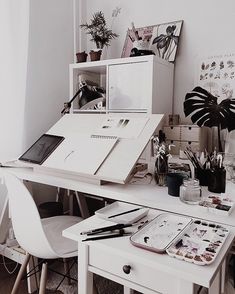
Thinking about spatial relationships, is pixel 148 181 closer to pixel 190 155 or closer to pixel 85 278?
pixel 190 155

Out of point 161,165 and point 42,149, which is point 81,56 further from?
point 161,165

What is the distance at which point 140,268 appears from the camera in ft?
Answer: 2.54

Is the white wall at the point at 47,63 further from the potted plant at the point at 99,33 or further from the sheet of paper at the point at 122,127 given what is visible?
the sheet of paper at the point at 122,127

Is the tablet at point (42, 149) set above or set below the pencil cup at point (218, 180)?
above

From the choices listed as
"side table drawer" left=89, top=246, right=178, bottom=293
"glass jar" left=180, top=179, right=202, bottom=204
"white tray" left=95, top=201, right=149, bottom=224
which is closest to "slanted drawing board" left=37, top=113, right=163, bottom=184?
"white tray" left=95, top=201, right=149, bottom=224

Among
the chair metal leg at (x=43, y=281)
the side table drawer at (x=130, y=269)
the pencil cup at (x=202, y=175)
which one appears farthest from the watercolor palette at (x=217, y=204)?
the chair metal leg at (x=43, y=281)

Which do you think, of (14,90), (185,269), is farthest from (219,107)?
(14,90)

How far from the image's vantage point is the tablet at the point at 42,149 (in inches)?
57.7

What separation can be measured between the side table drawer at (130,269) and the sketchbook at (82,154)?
441mm

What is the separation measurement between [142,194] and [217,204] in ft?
0.97

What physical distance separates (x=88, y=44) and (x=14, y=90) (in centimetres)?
94

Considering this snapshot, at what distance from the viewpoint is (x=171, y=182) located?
3.65 feet

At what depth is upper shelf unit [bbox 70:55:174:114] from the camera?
1.77 m

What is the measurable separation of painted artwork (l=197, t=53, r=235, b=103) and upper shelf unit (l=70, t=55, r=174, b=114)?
0.23m
